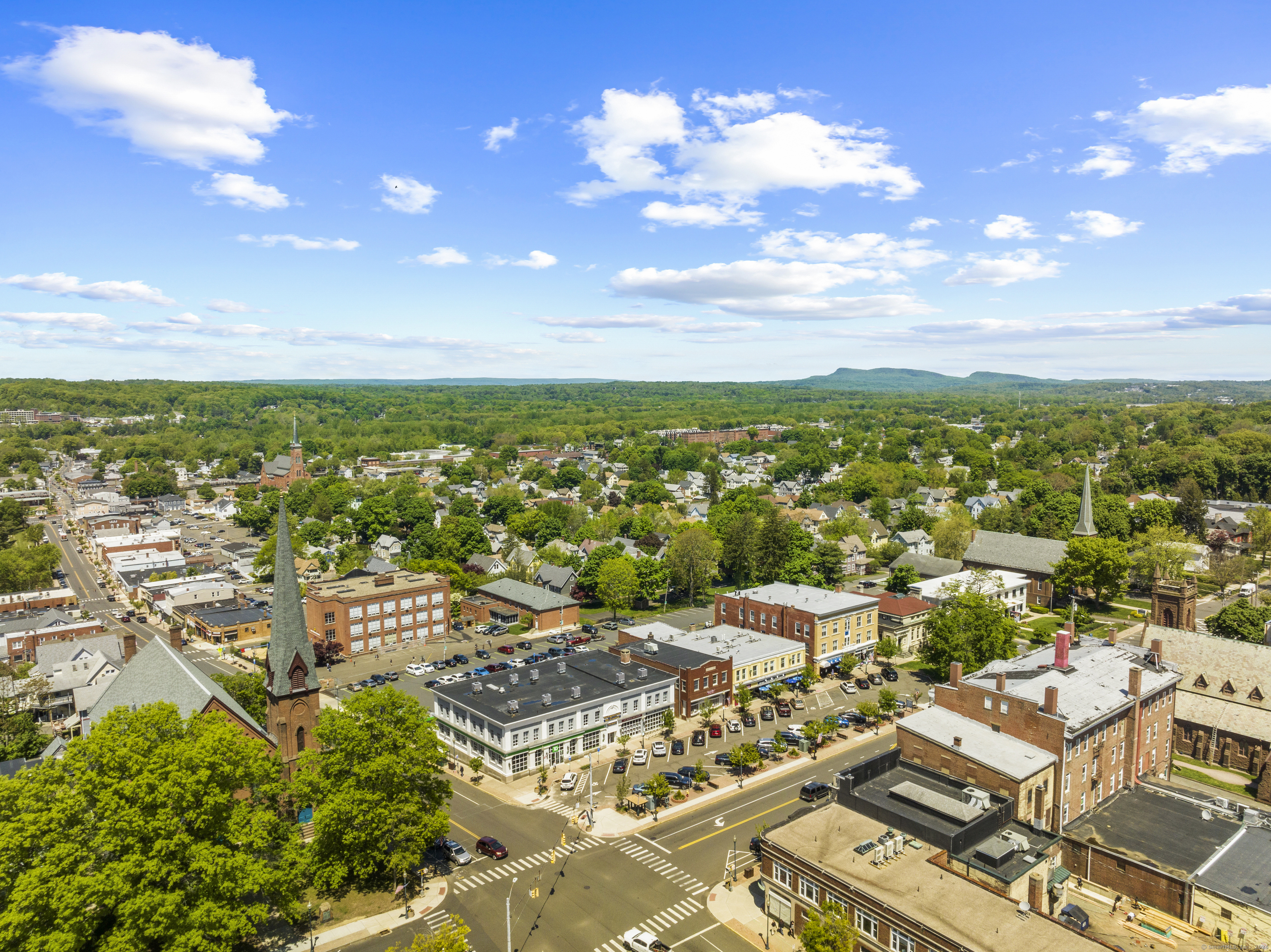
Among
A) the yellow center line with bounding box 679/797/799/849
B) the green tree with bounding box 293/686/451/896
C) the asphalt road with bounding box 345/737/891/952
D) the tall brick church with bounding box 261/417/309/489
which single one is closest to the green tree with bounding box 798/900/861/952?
the asphalt road with bounding box 345/737/891/952

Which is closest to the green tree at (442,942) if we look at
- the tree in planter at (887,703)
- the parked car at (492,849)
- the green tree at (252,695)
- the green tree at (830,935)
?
the parked car at (492,849)

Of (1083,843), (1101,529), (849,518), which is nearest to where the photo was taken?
(1083,843)

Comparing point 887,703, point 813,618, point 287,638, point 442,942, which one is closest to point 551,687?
point 287,638

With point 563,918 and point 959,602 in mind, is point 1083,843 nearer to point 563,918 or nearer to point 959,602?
point 563,918

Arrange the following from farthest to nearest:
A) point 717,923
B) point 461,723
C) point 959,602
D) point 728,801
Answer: point 959,602, point 461,723, point 728,801, point 717,923

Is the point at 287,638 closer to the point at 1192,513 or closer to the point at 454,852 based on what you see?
the point at 454,852

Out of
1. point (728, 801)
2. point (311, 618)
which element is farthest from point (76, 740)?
point (311, 618)

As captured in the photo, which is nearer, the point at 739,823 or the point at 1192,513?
the point at 739,823

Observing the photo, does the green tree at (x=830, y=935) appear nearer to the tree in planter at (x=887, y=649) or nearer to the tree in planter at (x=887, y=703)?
the tree in planter at (x=887, y=703)
